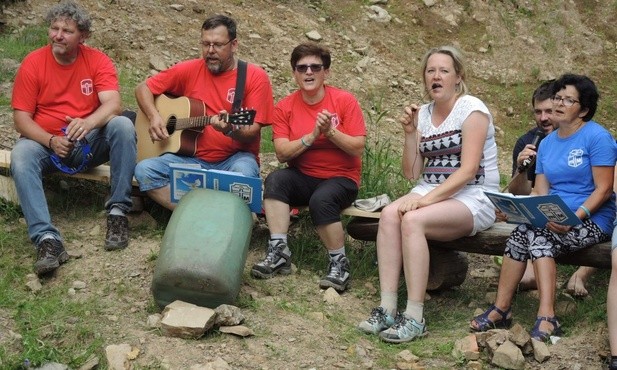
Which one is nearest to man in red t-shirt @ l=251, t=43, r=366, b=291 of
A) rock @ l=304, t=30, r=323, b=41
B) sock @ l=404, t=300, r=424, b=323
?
sock @ l=404, t=300, r=424, b=323

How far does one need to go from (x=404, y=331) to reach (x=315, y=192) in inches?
44.8

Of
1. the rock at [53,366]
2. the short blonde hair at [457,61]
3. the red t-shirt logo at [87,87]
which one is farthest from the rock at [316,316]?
the red t-shirt logo at [87,87]

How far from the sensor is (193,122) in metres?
5.89

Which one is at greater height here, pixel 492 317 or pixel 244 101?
pixel 244 101

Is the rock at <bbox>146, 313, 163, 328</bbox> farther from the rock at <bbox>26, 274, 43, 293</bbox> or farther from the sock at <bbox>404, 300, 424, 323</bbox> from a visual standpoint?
the sock at <bbox>404, 300, 424, 323</bbox>

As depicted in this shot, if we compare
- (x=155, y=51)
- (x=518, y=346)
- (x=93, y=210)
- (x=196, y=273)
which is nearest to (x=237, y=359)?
(x=196, y=273)

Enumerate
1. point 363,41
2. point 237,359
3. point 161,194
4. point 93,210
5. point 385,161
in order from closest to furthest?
point 237,359
point 161,194
point 93,210
point 385,161
point 363,41

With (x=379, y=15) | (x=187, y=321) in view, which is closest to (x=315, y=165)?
(x=187, y=321)

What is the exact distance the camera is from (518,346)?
→ 4598 millimetres

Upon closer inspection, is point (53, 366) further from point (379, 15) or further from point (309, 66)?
point (379, 15)

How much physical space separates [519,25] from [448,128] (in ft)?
22.1

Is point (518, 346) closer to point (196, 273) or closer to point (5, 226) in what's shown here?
point (196, 273)

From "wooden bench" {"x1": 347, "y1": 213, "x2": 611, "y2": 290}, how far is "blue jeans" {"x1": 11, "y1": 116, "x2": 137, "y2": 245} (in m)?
1.50

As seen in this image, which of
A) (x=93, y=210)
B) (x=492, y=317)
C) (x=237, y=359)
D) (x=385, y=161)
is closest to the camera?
(x=237, y=359)
